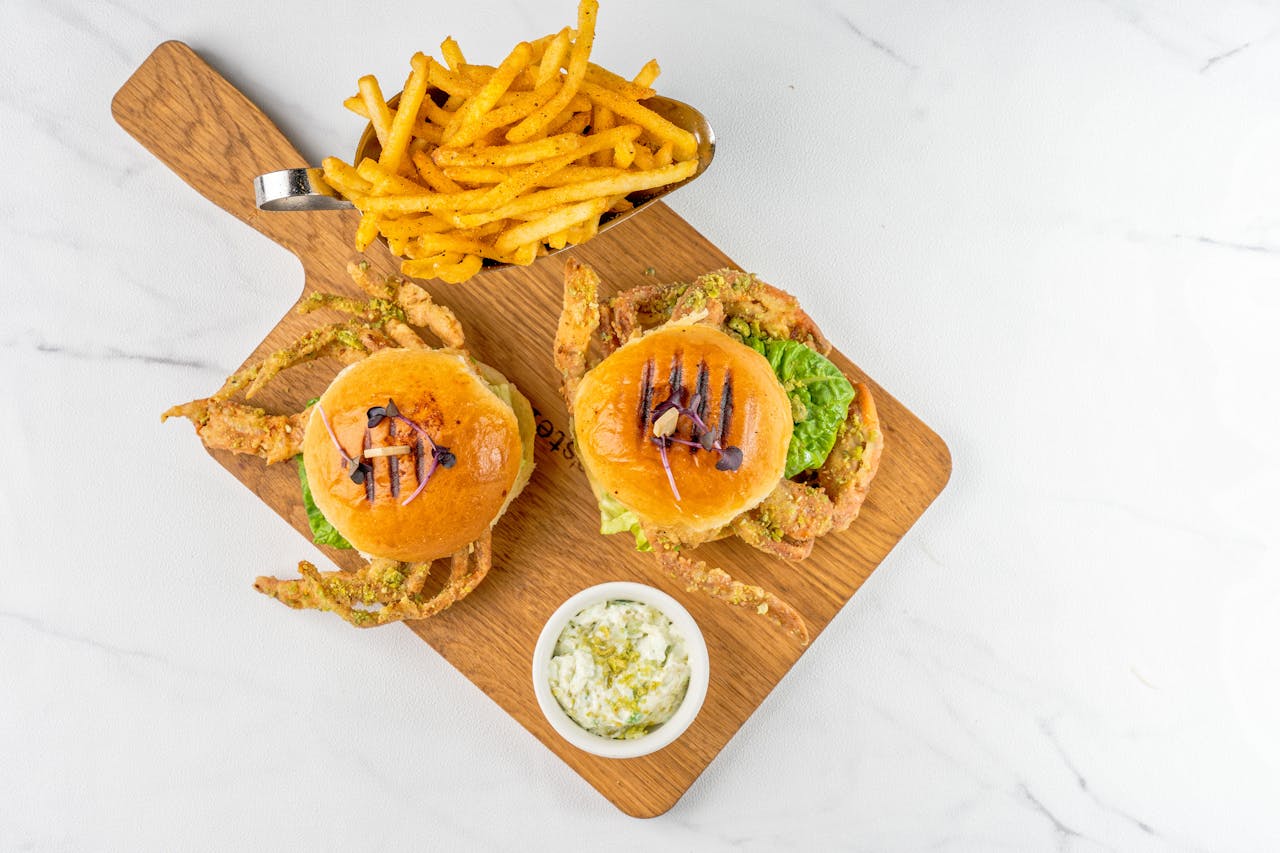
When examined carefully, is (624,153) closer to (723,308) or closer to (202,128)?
(723,308)

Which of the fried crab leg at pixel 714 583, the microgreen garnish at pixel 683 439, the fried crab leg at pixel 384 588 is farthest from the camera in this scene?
the fried crab leg at pixel 384 588

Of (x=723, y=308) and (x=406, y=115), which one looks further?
(x=723, y=308)

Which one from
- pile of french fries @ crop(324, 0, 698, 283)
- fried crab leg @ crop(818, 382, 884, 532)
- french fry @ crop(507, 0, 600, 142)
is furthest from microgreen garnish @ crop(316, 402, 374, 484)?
fried crab leg @ crop(818, 382, 884, 532)

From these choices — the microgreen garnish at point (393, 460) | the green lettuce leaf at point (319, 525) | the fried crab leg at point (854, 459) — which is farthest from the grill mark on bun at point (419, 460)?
the fried crab leg at point (854, 459)

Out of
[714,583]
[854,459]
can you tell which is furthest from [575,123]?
[714,583]

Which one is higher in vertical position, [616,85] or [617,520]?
[616,85]

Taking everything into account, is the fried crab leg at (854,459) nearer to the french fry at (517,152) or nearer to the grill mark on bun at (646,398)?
the grill mark on bun at (646,398)

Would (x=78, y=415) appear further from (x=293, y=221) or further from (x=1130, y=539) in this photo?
(x=1130, y=539)
